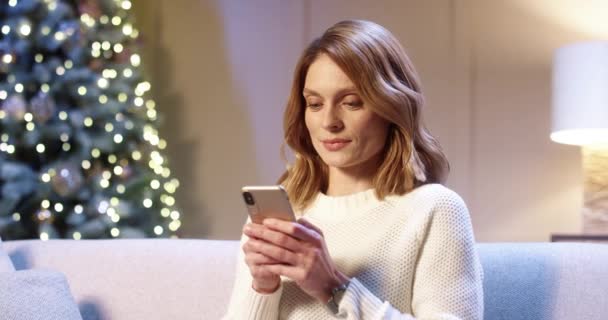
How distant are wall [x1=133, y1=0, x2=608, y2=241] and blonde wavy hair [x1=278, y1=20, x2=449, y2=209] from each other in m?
2.50

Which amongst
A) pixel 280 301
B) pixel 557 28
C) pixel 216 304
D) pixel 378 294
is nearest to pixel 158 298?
pixel 216 304

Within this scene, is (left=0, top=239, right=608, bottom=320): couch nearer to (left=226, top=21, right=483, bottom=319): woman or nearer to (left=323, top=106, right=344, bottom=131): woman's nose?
(left=226, top=21, right=483, bottom=319): woman

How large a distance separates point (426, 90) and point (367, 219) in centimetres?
271

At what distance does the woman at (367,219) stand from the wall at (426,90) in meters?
2.51

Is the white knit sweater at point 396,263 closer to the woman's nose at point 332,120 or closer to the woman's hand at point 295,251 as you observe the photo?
the woman's hand at point 295,251

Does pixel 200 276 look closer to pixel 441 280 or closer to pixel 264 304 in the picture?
pixel 264 304

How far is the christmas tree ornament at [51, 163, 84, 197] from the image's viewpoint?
391 centimetres

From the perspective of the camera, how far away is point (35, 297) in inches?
73.5

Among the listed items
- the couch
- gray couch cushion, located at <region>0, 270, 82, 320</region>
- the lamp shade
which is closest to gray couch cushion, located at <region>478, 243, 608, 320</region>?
the couch

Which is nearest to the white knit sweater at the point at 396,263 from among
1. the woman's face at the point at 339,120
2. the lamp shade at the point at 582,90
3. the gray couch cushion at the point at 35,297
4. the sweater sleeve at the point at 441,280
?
the sweater sleeve at the point at 441,280

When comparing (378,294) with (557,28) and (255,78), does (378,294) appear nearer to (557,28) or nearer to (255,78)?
(557,28)

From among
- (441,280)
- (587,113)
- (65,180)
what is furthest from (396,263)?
(65,180)

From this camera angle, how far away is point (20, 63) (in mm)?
3951

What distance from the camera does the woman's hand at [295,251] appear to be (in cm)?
134
